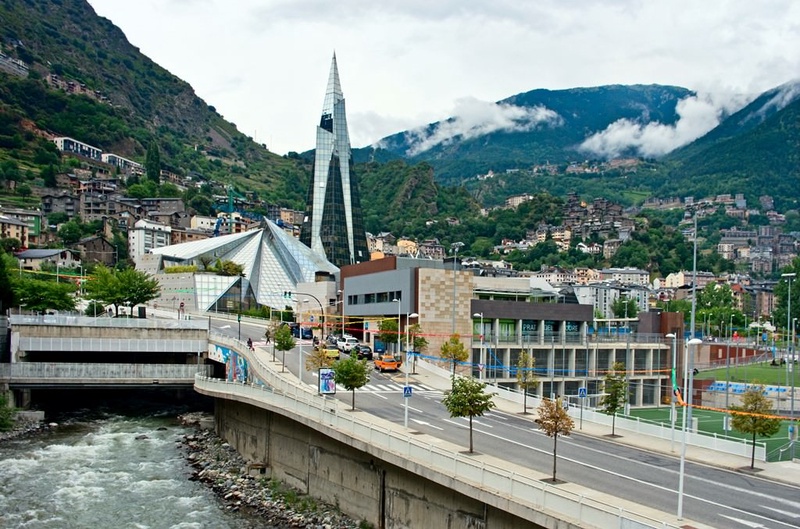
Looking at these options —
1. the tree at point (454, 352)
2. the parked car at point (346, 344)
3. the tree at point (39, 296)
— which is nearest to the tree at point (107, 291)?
the tree at point (39, 296)

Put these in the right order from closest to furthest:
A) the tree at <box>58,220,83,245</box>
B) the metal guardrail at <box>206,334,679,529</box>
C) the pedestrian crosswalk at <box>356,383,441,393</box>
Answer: the metal guardrail at <box>206,334,679,529</box>, the pedestrian crosswalk at <box>356,383,441,393</box>, the tree at <box>58,220,83,245</box>

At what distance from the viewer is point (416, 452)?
1088 inches

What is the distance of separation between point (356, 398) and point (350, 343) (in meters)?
22.5

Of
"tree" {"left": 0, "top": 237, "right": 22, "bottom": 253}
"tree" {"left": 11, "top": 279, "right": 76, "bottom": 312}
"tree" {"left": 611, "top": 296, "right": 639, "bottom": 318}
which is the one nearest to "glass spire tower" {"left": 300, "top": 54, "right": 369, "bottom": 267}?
"tree" {"left": 611, "top": 296, "right": 639, "bottom": 318}

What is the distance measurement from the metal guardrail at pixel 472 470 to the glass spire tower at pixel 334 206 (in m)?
139

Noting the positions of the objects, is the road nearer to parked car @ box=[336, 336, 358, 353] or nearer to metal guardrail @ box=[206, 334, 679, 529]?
metal guardrail @ box=[206, 334, 679, 529]

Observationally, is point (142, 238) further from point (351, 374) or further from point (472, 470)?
point (472, 470)

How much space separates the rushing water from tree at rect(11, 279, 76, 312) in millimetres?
33108

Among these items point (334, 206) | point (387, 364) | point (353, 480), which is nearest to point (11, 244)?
point (334, 206)

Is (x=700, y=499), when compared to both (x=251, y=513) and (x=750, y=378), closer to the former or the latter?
(x=251, y=513)

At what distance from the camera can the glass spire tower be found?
181625 millimetres

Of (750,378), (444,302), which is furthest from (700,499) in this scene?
(750,378)

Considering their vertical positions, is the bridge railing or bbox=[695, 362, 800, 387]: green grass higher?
the bridge railing

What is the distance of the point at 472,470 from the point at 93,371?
43.6 meters
